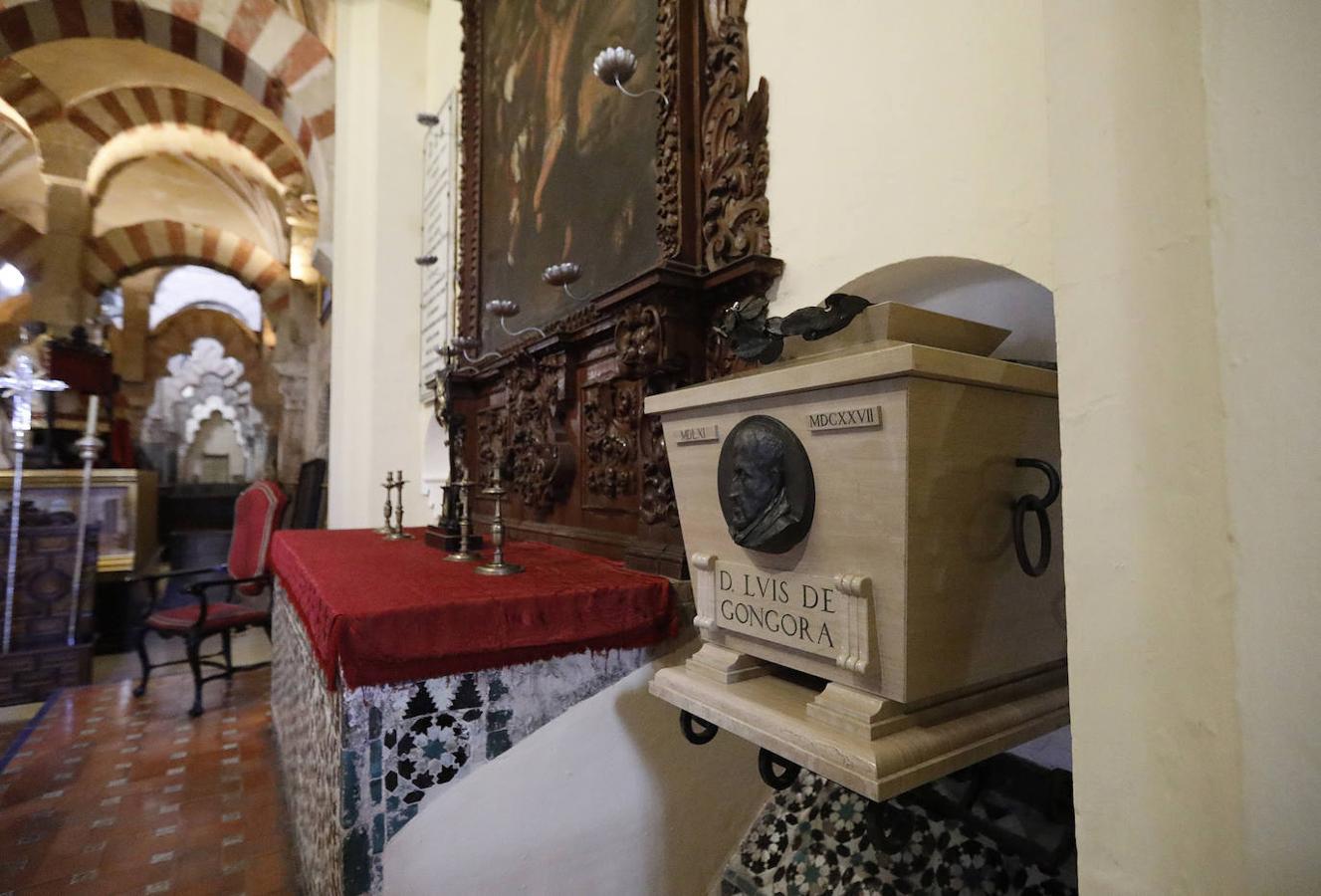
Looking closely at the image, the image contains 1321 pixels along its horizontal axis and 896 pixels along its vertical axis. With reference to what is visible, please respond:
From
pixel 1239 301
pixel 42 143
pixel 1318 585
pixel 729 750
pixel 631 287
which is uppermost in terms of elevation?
pixel 42 143

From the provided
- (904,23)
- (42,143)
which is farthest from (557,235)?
(42,143)

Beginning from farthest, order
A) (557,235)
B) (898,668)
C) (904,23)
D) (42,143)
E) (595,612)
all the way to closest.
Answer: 1. (42,143)
2. (557,235)
3. (595,612)
4. (904,23)
5. (898,668)

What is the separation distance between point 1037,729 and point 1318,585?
67 centimetres

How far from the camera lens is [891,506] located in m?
0.90

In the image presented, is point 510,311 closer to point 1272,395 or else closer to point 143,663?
point 1272,395

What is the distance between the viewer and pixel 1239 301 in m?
0.56

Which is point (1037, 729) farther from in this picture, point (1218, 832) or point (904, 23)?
point (904, 23)

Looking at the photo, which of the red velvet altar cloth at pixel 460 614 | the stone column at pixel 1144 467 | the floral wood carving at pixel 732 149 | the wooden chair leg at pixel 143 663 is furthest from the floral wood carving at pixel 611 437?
the wooden chair leg at pixel 143 663

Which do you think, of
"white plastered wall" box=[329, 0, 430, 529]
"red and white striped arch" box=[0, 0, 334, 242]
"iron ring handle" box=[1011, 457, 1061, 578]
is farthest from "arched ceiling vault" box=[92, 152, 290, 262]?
"iron ring handle" box=[1011, 457, 1061, 578]

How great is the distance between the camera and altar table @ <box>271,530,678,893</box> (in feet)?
4.55

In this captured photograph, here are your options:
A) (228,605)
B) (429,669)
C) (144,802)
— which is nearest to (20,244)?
(228,605)

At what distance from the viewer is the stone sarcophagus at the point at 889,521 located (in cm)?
90

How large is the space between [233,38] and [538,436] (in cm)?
463

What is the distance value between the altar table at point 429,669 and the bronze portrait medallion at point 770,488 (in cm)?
66
